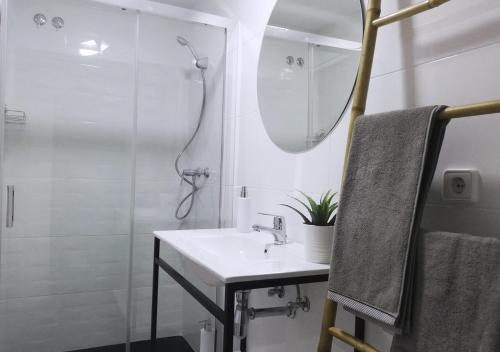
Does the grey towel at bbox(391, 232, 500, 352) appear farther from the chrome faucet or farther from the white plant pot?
the chrome faucet

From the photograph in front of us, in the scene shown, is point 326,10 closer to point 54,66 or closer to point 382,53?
point 382,53

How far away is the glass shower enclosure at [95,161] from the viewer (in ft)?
6.00

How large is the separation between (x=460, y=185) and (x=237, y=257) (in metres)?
0.83

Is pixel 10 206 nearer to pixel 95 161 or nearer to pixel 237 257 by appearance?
pixel 95 161

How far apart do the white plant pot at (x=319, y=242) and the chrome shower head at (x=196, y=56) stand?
131cm

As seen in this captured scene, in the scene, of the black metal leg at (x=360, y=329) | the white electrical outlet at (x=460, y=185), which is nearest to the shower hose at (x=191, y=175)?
the black metal leg at (x=360, y=329)

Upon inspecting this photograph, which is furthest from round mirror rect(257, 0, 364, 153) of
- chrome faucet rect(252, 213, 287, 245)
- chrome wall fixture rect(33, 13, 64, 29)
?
chrome wall fixture rect(33, 13, 64, 29)

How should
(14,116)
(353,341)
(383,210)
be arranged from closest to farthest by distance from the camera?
(383,210) < (353,341) < (14,116)

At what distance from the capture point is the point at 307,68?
5.16ft

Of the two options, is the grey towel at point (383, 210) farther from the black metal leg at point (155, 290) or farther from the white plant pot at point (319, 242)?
the black metal leg at point (155, 290)

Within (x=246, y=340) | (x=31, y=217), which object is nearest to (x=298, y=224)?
(x=246, y=340)

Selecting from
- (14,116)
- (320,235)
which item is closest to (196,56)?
(14,116)

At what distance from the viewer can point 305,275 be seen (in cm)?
115

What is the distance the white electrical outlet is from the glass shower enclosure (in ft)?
4.76
